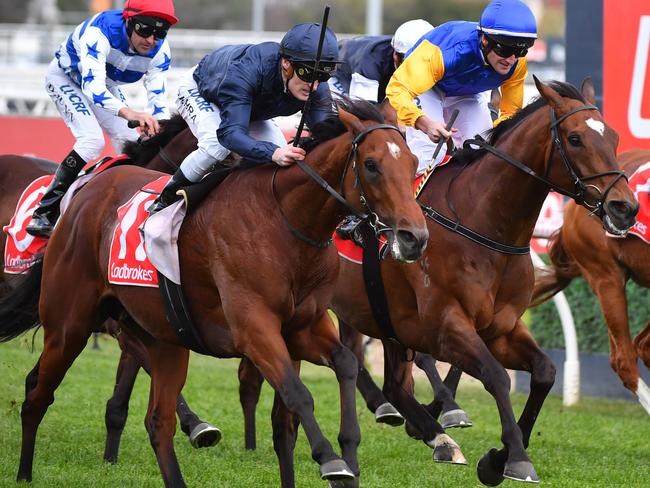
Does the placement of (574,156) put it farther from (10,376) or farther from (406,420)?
(10,376)

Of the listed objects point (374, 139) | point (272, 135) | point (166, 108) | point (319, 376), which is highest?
point (374, 139)

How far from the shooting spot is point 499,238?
5605 millimetres

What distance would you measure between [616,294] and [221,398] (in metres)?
3.05

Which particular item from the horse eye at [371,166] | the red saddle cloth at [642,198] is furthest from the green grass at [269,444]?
the horse eye at [371,166]

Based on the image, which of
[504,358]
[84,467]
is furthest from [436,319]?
[84,467]

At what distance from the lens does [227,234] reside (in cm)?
498

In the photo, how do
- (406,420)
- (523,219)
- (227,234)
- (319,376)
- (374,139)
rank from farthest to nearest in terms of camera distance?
(319,376) → (406,420) → (523,219) → (227,234) → (374,139)

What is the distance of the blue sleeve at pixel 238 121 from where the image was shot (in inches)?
195

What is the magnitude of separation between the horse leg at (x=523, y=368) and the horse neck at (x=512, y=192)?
0.46 metres

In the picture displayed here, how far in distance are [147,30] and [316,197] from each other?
2273 mm

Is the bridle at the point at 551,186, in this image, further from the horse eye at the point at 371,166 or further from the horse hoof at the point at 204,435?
the horse hoof at the point at 204,435

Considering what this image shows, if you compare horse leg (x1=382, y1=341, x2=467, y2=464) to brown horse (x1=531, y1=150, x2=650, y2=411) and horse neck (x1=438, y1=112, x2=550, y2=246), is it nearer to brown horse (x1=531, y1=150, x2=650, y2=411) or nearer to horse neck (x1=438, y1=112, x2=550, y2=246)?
horse neck (x1=438, y1=112, x2=550, y2=246)

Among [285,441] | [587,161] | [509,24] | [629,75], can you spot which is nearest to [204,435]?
[285,441]

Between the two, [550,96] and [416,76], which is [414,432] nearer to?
[416,76]
